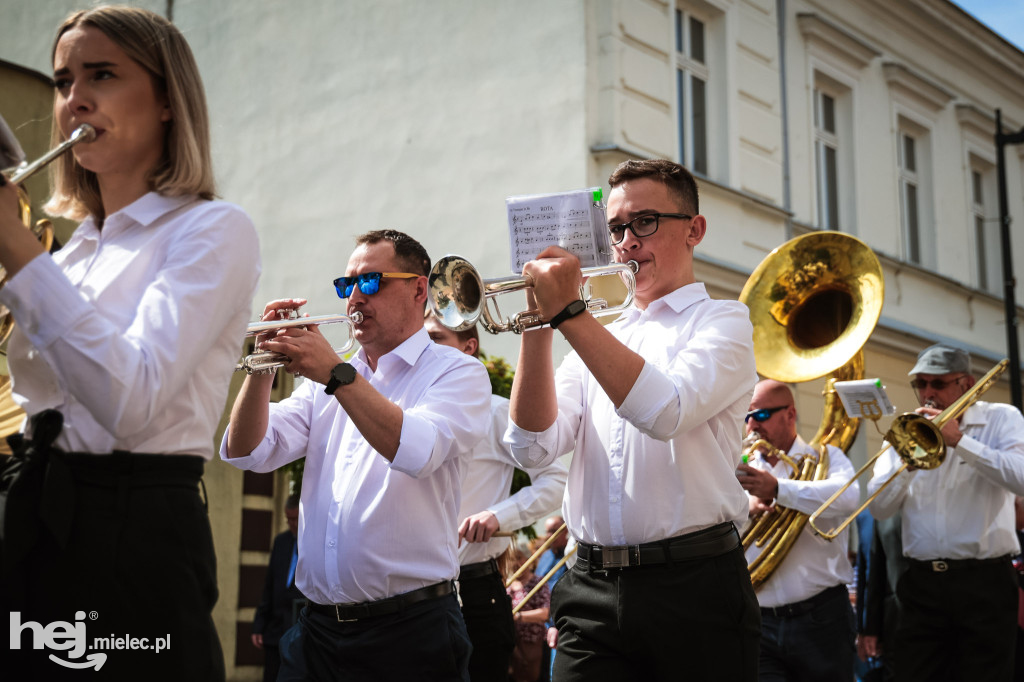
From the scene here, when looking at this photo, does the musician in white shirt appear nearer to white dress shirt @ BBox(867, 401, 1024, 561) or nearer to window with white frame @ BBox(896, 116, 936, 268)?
white dress shirt @ BBox(867, 401, 1024, 561)

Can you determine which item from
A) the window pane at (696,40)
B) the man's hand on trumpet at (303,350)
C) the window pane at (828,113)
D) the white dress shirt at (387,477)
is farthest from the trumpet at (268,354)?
the window pane at (828,113)

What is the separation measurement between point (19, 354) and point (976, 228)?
19.9 m

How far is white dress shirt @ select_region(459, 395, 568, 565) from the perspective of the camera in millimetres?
5633

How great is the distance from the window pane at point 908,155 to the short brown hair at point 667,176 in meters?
15.4

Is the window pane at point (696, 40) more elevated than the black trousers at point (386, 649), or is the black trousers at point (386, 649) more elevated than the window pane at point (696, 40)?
the window pane at point (696, 40)

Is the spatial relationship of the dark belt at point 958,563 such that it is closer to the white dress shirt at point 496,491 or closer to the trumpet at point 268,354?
the white dress shirt at point 496,491

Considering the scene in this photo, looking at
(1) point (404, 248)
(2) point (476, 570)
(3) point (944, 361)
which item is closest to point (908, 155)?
(3) point (944, 361)

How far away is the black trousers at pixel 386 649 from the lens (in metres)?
3.73

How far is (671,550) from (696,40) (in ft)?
39.2

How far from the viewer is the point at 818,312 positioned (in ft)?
23.5

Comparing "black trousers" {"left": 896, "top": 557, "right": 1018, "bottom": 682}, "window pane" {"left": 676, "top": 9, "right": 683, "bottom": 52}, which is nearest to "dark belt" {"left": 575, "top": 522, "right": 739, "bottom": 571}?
"black trousers" {"left": 896, "top": 557, "right": 1018, "bottom": 682}

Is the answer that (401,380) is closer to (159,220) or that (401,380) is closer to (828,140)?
(159,220)

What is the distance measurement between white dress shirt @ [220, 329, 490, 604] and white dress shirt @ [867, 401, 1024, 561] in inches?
142

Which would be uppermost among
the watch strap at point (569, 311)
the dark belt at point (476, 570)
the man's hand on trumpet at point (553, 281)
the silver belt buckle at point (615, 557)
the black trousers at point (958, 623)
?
the man's hand on trumpet at point (553, 281)
